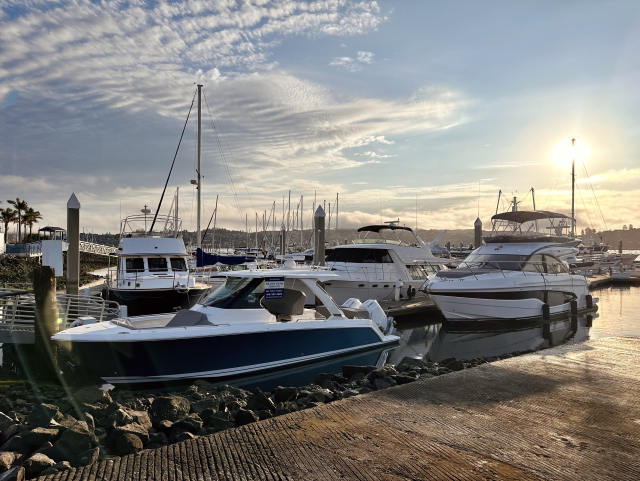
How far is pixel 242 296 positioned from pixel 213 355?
126 centimetres

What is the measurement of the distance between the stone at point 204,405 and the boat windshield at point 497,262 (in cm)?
1246

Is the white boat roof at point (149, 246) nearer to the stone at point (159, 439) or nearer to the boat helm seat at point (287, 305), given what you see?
the boat helm seat at point (287, 305)

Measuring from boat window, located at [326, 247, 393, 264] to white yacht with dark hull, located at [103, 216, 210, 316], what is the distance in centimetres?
638

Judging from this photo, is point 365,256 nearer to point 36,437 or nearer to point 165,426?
point 165,426

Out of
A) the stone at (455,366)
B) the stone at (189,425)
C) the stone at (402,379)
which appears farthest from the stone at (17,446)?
the stone at (455,366)

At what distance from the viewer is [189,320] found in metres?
8.42

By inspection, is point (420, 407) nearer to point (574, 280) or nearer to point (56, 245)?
point (56, 245)

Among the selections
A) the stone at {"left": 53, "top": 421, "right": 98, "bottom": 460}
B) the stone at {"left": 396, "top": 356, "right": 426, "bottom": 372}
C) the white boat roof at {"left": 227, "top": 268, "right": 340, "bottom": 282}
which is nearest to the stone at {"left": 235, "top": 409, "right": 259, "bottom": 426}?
the stone at {"left": 53, "top": 421, "right": 98, "bottom": 460}

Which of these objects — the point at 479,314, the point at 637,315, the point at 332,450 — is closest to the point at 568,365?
the point at 332,450

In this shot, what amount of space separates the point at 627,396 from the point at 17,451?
6377mm

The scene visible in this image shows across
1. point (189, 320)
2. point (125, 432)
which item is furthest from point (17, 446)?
point (189, 320)

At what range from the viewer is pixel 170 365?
313 inches

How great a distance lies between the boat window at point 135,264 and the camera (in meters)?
15.5

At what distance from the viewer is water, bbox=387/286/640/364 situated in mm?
13148
